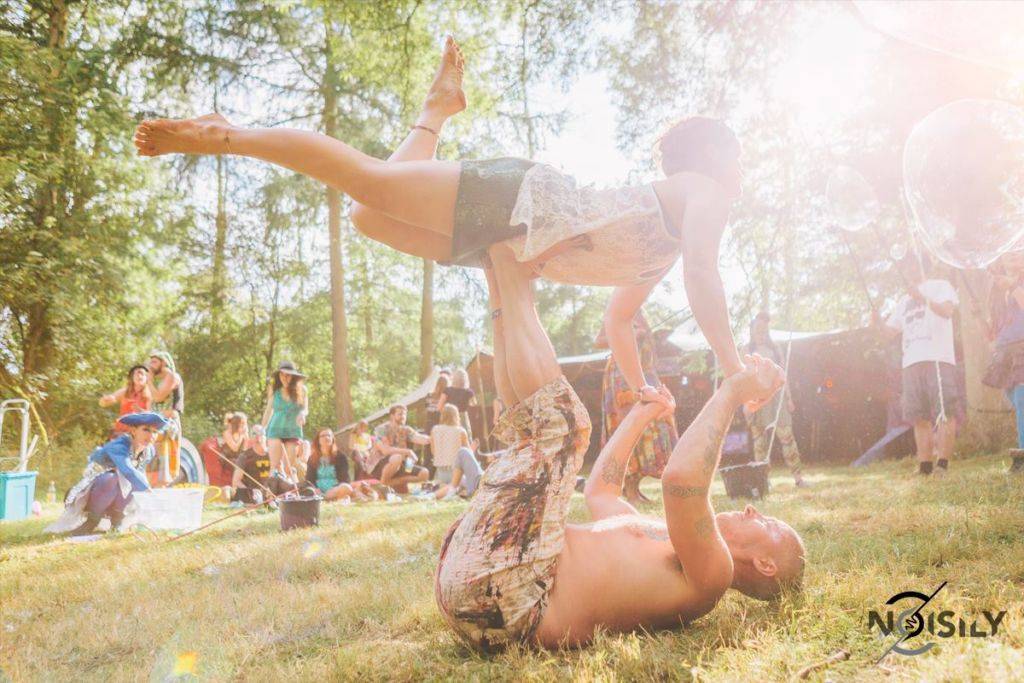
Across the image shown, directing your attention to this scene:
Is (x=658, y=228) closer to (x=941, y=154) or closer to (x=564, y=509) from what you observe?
(x=564, y=509)

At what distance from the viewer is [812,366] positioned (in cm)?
1255

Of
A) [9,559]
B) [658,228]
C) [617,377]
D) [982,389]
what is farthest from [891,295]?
[9,559]

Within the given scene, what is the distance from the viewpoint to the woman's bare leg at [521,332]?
207cm

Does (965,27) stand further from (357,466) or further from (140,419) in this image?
(357,466)

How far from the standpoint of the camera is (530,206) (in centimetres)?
218

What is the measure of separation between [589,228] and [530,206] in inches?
8.1

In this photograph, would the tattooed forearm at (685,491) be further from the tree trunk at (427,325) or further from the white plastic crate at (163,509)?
the tree trunk at (427,325)

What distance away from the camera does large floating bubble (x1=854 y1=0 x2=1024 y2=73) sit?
3.82 m

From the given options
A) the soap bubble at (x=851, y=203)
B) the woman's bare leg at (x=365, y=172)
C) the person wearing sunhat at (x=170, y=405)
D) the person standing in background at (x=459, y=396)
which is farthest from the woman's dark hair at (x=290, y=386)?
the soap bubble at (x=851, y=203)

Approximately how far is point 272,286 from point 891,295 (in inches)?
573

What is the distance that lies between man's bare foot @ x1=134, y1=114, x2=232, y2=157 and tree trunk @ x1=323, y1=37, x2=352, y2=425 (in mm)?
10943

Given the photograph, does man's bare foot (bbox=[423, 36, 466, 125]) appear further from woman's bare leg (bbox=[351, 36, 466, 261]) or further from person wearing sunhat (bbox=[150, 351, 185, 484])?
person wearing sunhat (bbox=[150, 351, 185, 484])

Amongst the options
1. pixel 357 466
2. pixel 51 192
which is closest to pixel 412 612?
pixel 357 466

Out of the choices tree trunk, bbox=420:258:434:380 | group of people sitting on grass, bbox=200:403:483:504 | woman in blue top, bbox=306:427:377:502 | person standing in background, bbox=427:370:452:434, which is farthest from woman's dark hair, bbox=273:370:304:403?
tree trunk, bbox=420:258:434:380
